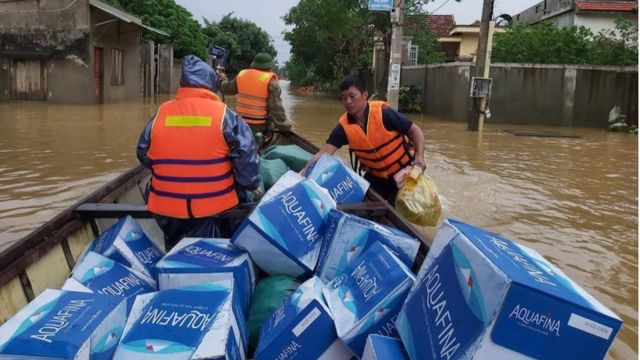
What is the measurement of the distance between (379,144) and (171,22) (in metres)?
24.6

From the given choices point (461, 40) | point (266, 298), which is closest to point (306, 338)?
point (266, 298)

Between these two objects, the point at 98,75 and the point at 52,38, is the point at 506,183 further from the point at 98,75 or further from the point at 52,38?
the point at 98,75

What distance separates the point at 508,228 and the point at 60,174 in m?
5.78

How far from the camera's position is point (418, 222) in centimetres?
381

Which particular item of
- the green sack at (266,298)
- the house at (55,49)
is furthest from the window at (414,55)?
the green sack at (266,298)

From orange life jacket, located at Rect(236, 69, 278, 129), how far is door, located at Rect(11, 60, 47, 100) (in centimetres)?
1412

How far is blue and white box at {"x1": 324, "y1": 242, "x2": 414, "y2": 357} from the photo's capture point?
2.02m

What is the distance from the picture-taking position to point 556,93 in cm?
1622

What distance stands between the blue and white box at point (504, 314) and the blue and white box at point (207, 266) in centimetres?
96

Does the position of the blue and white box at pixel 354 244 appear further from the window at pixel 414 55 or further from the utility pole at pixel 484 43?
the window at pixel 414 55

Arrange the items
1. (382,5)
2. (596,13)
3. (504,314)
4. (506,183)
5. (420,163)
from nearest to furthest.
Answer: (504,314), (420,163), (506,183), (382,5), (596,13)

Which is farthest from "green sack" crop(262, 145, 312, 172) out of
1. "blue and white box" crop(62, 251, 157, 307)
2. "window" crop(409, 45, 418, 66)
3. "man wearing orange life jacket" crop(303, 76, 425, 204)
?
"window" crop(409, 45, 418, 66)

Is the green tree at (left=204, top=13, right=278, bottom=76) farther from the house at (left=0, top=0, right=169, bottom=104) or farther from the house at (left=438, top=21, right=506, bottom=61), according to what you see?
the house at (left=0, top=0, right=169, bottom=104)

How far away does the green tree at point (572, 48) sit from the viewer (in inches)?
664
